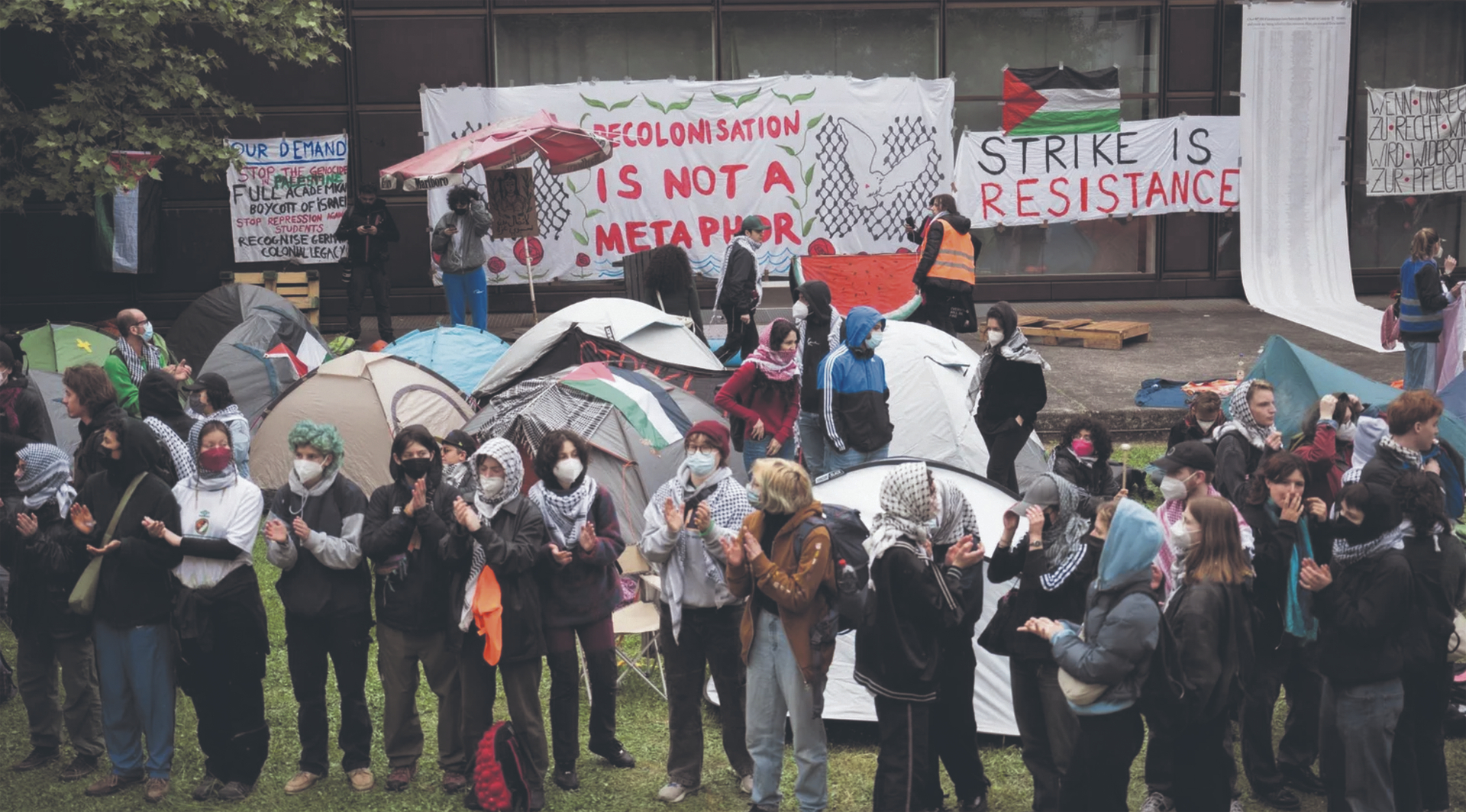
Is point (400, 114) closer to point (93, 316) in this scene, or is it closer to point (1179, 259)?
point (93, 316)

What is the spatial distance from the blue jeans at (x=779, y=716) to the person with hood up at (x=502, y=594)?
3.19 feet

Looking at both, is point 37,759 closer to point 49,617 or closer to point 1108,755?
point 49,617

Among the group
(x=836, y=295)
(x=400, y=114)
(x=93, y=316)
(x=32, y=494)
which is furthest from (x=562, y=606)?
(x=93, y=316)

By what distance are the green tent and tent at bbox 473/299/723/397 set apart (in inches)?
136

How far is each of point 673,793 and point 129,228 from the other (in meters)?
12.5

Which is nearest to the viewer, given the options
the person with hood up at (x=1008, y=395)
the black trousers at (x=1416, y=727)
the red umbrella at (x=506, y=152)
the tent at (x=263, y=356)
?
the black trousers at (x=1416, y=727)

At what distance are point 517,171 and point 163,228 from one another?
529cm

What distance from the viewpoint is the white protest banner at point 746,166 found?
16.6 m

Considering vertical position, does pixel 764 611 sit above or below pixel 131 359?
below

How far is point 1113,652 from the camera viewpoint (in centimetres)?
538

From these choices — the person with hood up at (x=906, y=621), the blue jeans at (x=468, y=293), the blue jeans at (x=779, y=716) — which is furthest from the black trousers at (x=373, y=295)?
the person with hood up at (x=906, y=621)

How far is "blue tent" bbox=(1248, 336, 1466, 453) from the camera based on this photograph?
10.4 metres

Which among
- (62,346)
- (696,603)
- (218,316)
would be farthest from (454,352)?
(696,603)

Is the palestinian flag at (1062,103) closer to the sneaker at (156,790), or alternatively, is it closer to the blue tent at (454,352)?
the blue tent at (454,352)
